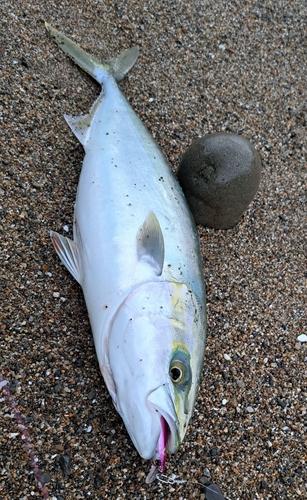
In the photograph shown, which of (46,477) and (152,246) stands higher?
Result: (152,246)

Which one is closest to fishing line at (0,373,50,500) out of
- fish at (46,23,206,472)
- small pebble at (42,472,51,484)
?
small pebble at (42,472,51,484)

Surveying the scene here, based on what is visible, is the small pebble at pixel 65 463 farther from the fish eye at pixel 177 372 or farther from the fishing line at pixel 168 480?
the fish eye at pixel 177 372

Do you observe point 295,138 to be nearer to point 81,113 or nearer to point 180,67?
point 180,67

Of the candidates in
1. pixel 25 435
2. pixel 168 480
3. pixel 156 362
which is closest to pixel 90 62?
pixel 156 362

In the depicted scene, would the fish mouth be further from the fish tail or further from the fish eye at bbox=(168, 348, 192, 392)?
the fish tail

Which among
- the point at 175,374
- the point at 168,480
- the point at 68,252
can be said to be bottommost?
the point at 168,480

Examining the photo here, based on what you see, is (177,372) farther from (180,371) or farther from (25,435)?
(25,435)

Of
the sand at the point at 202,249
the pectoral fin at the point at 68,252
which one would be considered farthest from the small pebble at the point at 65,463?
the pectoral fin at the point at 68,252

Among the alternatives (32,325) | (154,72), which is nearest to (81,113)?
(154,72)
